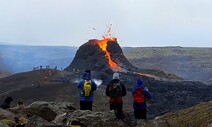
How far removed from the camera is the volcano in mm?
58156

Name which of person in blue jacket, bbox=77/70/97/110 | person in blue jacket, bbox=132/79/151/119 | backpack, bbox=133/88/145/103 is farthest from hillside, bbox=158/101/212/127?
person in blue jacket, bbox=77/70/97/110

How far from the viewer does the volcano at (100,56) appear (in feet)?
191

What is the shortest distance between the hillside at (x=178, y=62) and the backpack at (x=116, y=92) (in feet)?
244

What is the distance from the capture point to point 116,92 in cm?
1504

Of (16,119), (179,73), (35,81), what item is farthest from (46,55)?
(16,119)

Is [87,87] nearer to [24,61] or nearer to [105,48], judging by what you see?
[105,48]

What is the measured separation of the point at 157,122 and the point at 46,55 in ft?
388

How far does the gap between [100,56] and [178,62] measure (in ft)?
205

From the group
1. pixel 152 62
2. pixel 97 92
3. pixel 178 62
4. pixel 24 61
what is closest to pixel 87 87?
pixel 97 92

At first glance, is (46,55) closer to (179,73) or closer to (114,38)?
(179,73)

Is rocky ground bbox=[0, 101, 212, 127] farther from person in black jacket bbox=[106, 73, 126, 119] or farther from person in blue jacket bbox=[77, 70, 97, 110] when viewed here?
person in blue jacket bbox=[77, 70, 97, 110]

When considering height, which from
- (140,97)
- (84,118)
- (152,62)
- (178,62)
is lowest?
(152,62)

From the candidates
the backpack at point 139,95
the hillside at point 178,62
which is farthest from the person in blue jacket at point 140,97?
the hillside at point 178,62

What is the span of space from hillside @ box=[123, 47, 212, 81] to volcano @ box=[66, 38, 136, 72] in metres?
30.7
